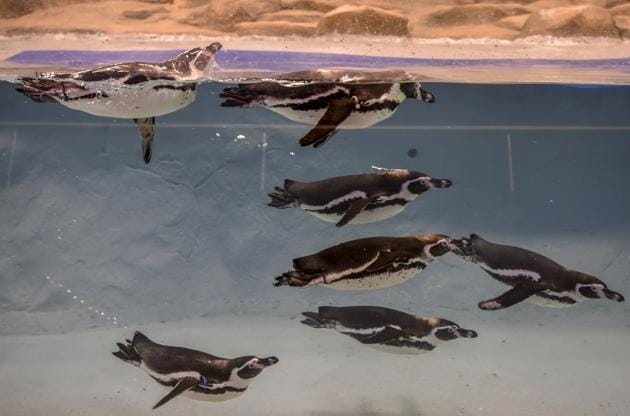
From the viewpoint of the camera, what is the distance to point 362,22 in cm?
418

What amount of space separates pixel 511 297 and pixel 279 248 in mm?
1978

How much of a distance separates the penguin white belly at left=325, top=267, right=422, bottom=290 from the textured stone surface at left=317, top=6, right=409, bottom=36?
1.90m

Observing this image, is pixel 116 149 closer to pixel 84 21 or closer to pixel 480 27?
pixel 84 21

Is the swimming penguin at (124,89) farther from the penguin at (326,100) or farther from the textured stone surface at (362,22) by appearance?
the textured stone surface at (362,22)

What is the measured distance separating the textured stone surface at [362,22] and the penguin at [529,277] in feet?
5.55

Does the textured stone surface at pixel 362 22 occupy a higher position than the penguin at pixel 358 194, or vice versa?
the textured stone surface at pixel 362 22

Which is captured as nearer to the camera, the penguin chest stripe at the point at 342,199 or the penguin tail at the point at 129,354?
the penguin chest stripe at the point at 342,199

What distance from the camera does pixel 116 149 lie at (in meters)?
4.36

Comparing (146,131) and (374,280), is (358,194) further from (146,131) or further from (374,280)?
(146,131)

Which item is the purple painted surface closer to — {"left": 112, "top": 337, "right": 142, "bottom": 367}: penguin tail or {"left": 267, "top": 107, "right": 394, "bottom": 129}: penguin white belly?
{"left": 267, "top": 107, "right": 394, "bottom": 129}: penguin white belly

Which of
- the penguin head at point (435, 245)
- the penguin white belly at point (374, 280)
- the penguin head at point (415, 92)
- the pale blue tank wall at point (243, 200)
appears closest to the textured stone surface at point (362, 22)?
the pale blue tank wall at point (243, 200)

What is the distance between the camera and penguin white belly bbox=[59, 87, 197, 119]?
9.15 feet

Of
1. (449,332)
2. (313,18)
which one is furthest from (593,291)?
(313,18)

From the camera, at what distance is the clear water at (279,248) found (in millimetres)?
3846
